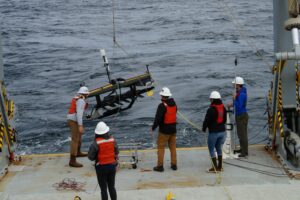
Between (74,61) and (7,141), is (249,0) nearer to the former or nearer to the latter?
(74,61)

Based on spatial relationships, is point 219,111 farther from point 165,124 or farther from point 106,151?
point 106,151


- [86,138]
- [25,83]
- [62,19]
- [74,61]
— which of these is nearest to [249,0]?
[62,19]

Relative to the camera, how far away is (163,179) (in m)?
10.8

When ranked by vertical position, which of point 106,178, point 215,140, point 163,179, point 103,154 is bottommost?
point 163,179

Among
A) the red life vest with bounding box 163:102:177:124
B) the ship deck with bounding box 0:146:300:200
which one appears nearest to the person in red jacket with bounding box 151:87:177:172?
the red life vest with bounding box 163:102:177:124

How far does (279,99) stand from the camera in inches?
464

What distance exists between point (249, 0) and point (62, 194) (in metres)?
54.6

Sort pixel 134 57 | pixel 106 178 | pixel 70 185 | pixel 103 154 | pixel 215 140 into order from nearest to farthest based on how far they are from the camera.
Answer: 1. pixel 103 154
2. pixel 106 178
3. pixel 70 185
4. pixel 215 140
5. pixel 134 57

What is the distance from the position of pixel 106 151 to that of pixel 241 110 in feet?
12.5

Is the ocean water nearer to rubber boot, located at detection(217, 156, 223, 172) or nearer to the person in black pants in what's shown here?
rubber boot, located at detection(217, 156, 223, 172)

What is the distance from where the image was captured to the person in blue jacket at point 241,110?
1145cm

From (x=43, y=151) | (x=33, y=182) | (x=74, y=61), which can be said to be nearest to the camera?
(x=33, y=182)

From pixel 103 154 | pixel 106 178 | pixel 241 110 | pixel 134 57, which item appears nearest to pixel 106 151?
pixel 103 154

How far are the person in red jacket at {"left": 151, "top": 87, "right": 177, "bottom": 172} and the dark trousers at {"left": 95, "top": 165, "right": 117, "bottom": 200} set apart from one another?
5.93 ft
